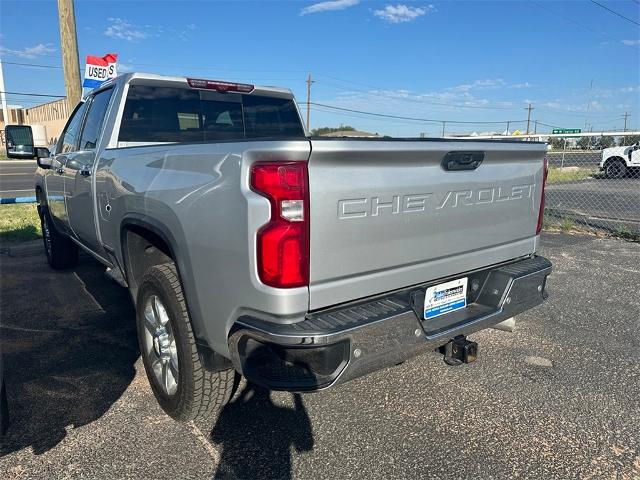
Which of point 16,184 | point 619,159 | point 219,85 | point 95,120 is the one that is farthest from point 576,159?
point 16,184

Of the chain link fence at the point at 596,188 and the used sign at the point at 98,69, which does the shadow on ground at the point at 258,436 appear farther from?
the used sign at the point at 98,69

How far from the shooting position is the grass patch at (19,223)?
7.96 meters

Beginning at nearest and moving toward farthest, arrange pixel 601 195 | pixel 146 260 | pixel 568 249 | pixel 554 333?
pixel 146 260 < pixel 554 333 < pixel 568 249 < pixel 601 195

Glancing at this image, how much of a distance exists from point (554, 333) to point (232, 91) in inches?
137

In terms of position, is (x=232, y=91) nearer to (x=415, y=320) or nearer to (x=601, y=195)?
(x=415, y=320)

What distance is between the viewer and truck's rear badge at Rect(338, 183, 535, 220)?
217 centimetres

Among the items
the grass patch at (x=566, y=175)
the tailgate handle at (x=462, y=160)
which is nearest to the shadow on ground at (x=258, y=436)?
the tailgate handle at (x=462, y=160)

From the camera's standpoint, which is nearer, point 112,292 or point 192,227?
point 192,227

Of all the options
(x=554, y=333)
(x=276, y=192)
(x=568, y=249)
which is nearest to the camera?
(x=276, y=192)

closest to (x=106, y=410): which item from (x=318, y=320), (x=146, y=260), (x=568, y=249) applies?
(x=146, y=260)

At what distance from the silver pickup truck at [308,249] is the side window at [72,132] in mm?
1202

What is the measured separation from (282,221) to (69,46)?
8.72 metres

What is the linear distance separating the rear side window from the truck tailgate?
6.02 feet

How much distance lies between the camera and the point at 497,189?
2883 millimetres
